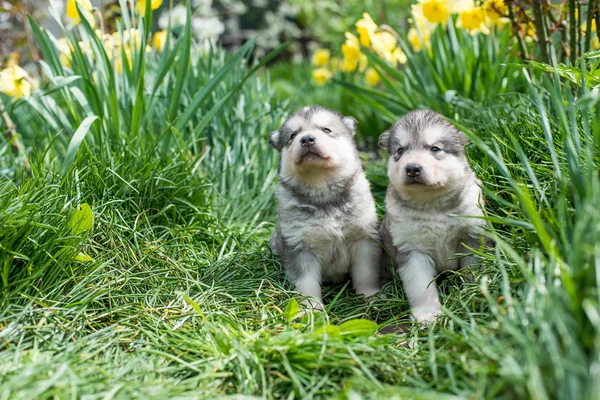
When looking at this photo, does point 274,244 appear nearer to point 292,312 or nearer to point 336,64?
point 292,312

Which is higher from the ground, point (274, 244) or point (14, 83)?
point (14, 83)

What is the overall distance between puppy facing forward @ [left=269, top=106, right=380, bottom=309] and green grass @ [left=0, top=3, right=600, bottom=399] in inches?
6.6

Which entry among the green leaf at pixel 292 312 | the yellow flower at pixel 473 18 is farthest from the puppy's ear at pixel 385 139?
the yellow flower at pixel 473 18

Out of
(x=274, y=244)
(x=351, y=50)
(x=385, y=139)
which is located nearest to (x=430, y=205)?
(x=385, y=139)

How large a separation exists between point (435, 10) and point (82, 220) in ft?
9.39

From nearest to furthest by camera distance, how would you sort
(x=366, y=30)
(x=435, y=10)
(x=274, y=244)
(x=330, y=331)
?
(x=330, y=331), (x=274, y=244), (x=435, y=10), (x=366, y=30)

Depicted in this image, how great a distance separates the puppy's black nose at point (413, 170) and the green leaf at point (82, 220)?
5.23ft

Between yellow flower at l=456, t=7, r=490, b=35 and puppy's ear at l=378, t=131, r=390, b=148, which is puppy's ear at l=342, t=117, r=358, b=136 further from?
yellow flower at l=456, t=7, r=490, b=35

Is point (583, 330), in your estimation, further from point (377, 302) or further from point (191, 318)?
point (191, 318)

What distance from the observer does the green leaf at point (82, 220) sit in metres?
2.91

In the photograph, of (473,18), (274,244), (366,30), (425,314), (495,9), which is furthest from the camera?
(366,30)

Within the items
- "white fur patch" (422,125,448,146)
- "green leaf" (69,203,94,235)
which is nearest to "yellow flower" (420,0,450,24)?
"white fur patch" (422,125,448,146)

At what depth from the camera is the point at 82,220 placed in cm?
294

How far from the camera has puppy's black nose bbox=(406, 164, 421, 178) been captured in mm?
2775
